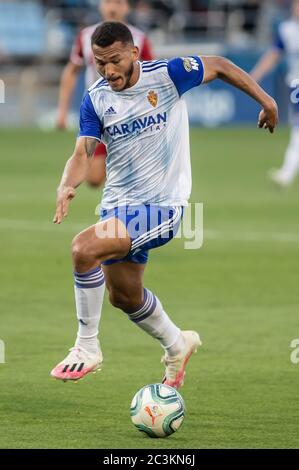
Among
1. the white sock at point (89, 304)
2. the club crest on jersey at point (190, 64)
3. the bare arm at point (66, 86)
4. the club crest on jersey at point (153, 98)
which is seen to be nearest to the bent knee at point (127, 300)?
the white sock at point (89, 304)

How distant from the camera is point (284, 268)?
1279 centimetres

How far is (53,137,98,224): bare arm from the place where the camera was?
695 cm

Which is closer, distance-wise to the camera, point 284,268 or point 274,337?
point 274,337

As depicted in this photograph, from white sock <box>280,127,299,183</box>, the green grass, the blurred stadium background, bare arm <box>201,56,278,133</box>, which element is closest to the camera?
the green grass

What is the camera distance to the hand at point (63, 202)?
6891 millimetres

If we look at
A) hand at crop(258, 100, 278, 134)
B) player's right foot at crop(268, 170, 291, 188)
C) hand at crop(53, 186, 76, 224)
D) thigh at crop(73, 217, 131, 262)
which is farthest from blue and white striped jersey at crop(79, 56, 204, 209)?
player's right foot at crop(268, 170, 291, 188)

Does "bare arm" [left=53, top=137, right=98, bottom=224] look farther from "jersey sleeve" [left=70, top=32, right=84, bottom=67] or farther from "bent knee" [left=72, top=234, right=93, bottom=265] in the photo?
"jersey sleeve" [left=70, top=32, right=84, bottom=67]

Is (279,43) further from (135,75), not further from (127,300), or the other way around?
(127,300)

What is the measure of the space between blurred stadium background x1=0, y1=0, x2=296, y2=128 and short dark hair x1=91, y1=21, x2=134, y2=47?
2592 centimetres

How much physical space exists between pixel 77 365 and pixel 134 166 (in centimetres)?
130

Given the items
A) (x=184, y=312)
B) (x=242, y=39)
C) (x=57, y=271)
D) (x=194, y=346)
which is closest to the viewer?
(x=194, y=346)

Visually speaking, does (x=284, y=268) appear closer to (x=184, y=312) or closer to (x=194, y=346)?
(x=184, y=312)
